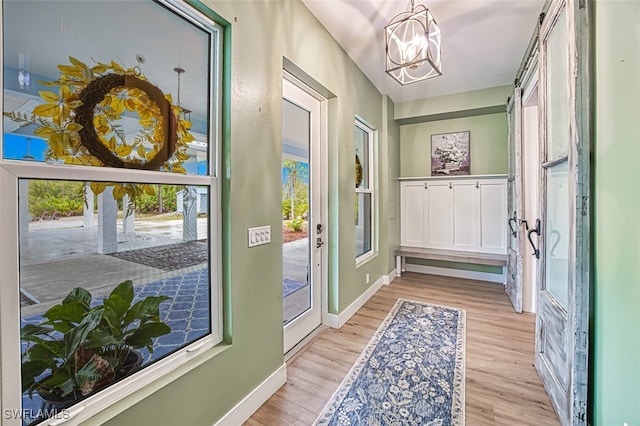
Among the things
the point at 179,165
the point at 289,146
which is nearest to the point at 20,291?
the point at 179,165

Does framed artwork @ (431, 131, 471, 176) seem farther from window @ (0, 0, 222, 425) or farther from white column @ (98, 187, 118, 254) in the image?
white column @ (98, 187, 118, 254)

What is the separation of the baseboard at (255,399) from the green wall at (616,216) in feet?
5.71

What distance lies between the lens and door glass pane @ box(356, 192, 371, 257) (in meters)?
3.66

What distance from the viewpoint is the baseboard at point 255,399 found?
163 centimetres

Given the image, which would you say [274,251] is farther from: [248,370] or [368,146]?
[368,146]

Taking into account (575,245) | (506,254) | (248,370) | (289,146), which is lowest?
(248,370)

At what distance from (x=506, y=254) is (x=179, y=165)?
4522 mm

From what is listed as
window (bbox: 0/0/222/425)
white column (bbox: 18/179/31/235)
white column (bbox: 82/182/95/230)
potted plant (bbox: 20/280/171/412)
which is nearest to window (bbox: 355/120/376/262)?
window (bbox: 0/0/222/425)

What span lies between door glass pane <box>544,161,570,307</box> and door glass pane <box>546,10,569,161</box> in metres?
0.14

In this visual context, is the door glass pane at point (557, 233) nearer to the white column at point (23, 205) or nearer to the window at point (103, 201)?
the window at point (103, 201)


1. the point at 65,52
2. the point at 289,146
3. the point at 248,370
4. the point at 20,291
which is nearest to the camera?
the point at 20,291

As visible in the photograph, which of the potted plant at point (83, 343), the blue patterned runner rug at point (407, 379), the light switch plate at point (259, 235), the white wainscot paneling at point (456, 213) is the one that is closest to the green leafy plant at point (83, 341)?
the potted plant at point (83, 343)

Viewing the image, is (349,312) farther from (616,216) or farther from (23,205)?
(23,205)

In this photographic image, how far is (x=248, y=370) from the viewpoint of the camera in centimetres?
176
